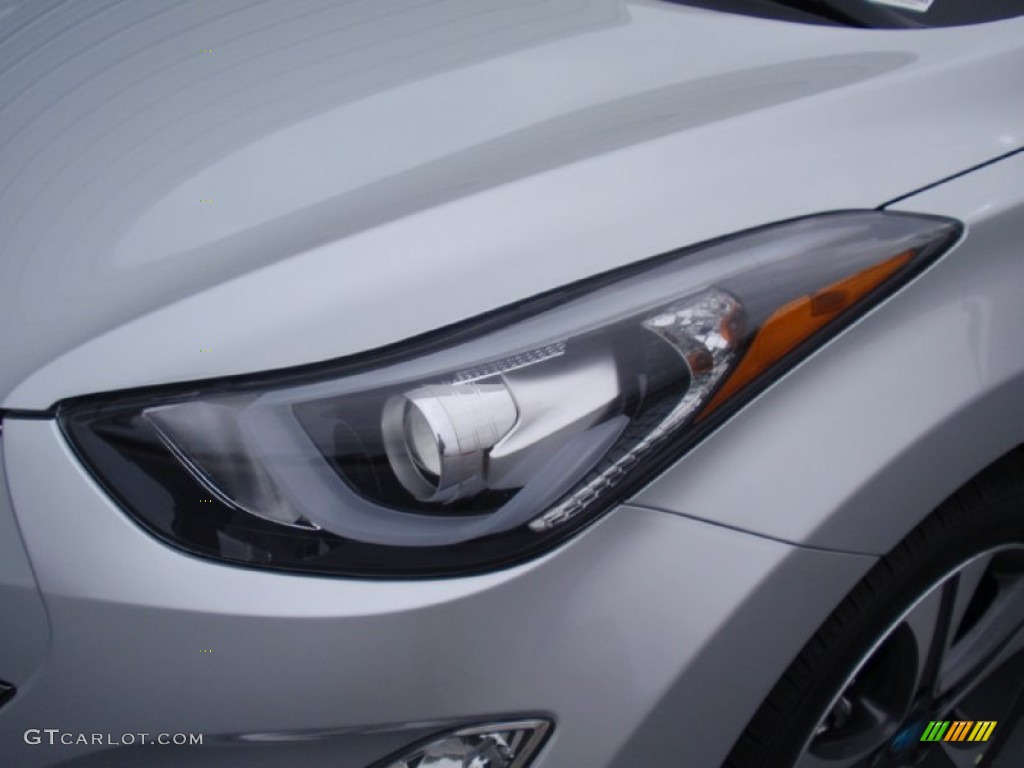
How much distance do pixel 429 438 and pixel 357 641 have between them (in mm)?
219

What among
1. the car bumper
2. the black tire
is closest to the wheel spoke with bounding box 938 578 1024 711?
the black tire

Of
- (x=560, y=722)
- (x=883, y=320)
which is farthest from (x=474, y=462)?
(x=883, y=320)

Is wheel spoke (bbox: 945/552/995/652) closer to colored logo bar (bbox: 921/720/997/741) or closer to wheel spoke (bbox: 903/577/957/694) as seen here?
wheel spoke (bbox: 903/577/957/694)

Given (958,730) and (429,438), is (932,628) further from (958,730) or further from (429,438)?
(429,438)

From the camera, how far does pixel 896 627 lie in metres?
1.36

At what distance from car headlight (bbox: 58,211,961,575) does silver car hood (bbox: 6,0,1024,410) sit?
4 centimetres

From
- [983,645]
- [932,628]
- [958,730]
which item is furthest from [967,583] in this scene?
[958,730]

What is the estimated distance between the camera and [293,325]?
3.60ft

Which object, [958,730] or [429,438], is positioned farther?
[958,730]

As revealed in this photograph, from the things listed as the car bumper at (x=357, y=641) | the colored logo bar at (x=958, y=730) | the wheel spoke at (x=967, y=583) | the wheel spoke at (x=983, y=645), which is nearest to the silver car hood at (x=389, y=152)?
the car bumper at (x=357, y=641)

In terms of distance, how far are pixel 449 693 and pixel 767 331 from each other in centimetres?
53

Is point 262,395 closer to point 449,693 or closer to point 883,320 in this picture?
point 449,693

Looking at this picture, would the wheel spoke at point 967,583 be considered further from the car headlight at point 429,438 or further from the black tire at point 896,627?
the car headlight at point 429,438

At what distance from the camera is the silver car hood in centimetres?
113
